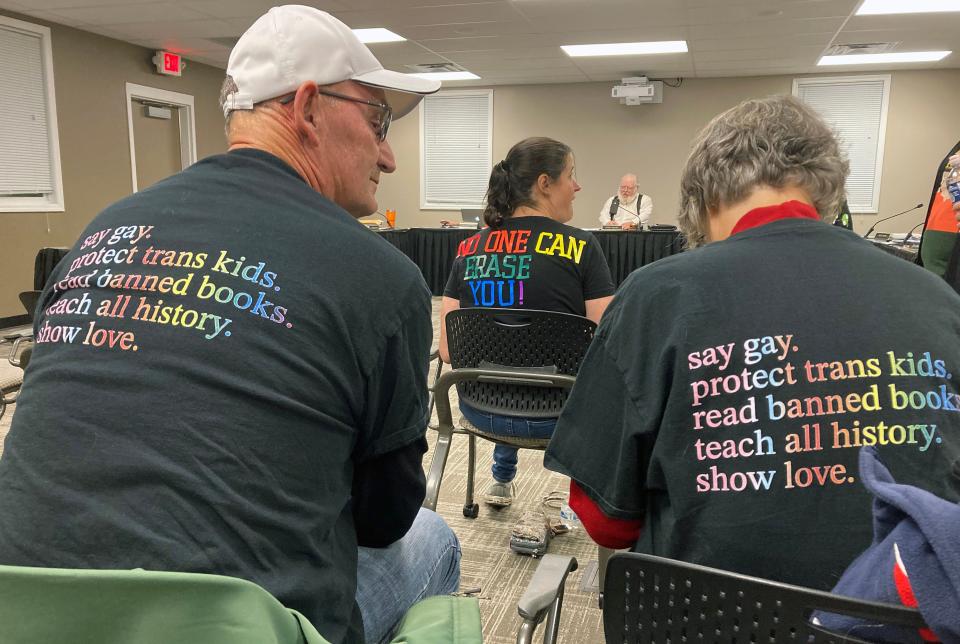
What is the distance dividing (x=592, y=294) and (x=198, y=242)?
5.08 ft

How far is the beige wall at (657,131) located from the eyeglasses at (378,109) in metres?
7.67

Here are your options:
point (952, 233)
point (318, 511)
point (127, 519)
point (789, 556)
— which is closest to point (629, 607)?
point (789, 556)

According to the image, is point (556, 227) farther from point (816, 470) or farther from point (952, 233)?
point (816, 470)

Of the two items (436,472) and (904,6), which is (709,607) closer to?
(436,472)

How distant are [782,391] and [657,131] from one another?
8.69 m

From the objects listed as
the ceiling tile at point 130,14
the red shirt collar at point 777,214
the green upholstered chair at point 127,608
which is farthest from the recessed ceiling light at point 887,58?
the green upholstered chair at point 127,608

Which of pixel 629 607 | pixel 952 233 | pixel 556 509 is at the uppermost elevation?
pixel 952 233

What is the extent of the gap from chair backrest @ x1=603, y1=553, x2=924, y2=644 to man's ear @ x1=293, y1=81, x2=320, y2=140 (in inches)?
27.3

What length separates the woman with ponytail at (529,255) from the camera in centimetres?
210

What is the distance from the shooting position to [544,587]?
34.3 inches

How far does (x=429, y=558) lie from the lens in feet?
3.44

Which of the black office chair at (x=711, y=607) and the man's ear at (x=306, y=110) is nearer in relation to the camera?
the black office chair at (x=711, y=607)

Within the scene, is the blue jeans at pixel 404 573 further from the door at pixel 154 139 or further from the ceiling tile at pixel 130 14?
the door at pixel 154 139

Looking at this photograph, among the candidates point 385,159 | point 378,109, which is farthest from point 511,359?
point 378,109
